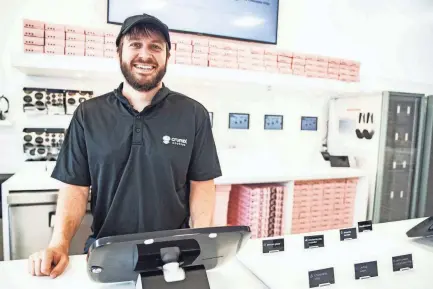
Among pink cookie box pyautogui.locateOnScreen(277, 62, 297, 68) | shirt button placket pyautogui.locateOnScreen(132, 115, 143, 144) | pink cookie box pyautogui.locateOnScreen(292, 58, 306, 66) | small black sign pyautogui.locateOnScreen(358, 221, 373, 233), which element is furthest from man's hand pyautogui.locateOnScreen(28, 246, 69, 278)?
pink cookie box pyautogui.locateOnScreen(292, 58, 306, 66)

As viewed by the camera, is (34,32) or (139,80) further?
(34,32)


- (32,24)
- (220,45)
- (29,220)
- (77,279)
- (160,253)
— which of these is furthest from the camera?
(220,45)

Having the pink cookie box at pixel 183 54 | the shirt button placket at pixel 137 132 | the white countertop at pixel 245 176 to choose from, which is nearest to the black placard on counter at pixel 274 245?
the shirt button placket at pixel 137 132

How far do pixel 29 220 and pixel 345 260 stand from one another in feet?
6.10

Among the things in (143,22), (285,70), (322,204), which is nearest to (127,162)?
(143,22)

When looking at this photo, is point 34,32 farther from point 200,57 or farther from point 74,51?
point 200,57

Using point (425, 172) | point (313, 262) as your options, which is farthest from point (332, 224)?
point (313, 262)

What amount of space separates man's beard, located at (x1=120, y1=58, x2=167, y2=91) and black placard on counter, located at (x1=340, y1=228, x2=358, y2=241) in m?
1.01

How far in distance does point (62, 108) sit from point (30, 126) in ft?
0.94

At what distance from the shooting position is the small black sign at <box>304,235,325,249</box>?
4.25ft

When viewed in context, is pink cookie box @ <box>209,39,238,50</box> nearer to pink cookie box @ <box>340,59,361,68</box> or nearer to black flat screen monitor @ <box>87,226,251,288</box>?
pink cookie box @ <box>340,59,361,68</box>

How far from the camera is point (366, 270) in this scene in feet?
3.45

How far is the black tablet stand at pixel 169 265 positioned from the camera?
75cm

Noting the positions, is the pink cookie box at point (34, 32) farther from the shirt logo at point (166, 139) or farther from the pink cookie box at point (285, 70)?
the pink cookie box at point (285, 70)
